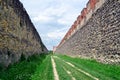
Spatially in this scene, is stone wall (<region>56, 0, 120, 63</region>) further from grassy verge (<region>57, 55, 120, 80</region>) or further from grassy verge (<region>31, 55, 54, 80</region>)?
grassy verge (<region>31, 55, 54, 80</region>)

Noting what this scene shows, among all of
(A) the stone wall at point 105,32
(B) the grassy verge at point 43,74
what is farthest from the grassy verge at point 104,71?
(B) the grassy verge at point 43,74

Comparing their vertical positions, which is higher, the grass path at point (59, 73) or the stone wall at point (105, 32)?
the stone wall at point (105, 32)

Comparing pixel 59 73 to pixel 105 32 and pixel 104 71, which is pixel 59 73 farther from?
pixel 105 32

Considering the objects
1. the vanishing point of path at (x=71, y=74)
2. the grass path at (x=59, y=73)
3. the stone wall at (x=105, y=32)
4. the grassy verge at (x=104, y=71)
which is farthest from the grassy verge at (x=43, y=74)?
the stone wall at (x=105, y=32)

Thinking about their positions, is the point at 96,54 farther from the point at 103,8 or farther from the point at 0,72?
the point at 0,72

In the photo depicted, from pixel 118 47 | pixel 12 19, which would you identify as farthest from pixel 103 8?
pixel 12 19

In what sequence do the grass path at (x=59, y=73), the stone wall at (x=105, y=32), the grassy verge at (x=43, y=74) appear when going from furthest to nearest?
the stone wall at (x=105, y=32)
the grassy verge at (x=43, y=74)
the grass path at (x=59, y=73)

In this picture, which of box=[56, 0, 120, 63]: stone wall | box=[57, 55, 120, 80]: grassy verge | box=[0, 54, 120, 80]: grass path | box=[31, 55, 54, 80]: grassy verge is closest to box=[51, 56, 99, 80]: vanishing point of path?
box=[0, 54, 120, 80]: grass path

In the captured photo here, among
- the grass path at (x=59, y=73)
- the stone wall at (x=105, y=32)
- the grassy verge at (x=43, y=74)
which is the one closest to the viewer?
the grass path at (x=59, y=73)

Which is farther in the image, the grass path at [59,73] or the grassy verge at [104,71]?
the grassy verge at [104,71]

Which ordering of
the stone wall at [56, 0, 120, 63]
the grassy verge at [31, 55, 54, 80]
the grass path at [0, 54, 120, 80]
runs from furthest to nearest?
the stone wall at [56, 0, 120, 63] → the grassy verge at [31, 55, 54, 80] → the grass path at [0, 54, 120, 80]

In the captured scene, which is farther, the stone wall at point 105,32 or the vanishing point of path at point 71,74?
the stone wall at point 105,32

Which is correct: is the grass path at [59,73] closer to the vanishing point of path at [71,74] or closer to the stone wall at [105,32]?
the vanishing point of path at [71,74]

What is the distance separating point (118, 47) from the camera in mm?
13617
